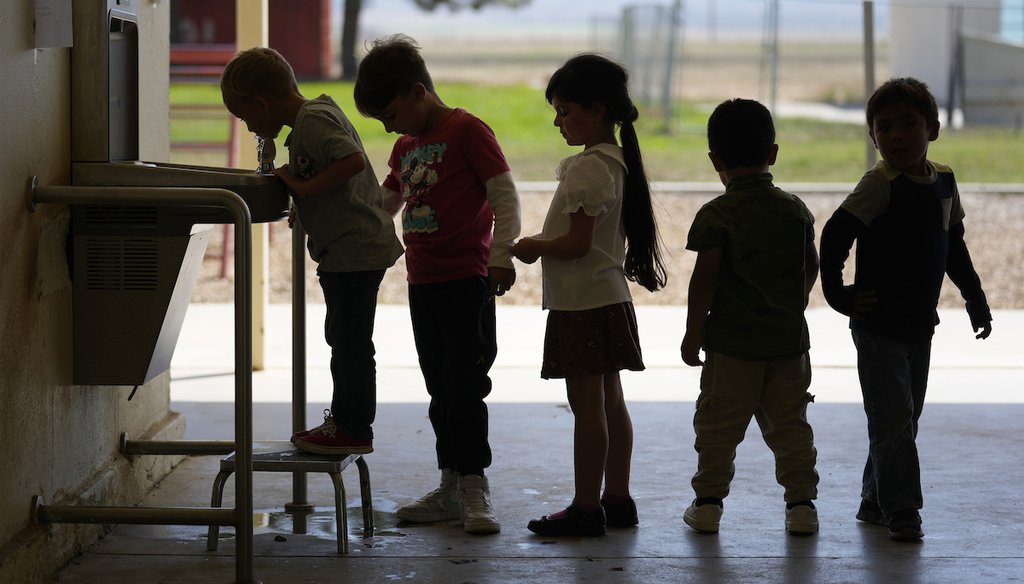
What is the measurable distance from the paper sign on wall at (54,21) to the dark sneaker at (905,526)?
94.4 inches

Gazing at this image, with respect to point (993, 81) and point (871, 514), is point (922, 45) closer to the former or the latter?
point (993, 81)

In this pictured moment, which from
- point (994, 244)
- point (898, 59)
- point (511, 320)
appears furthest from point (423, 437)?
point (898, 59)

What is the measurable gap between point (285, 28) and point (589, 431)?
58.8ft

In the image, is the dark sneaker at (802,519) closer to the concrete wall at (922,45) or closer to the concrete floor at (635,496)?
the concrete floor at (635,496)

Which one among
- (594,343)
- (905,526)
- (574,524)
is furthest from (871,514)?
(594,343)

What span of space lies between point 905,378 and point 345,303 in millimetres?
1472

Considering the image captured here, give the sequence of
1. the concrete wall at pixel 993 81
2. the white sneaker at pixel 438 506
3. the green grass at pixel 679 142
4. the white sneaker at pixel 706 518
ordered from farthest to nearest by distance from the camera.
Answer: the concrete wall at pixel 993 81, the green grass at pixel 679 142, the white sneaker at pixel 438 506, the white sneaker at pixel 706 518

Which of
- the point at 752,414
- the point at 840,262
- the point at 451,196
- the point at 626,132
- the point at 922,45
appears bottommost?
the point at 752,414

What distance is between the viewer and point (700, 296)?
133 inches

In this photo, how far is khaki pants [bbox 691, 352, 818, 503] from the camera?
3443mm

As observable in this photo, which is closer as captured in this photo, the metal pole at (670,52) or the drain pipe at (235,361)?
the drain pipe at (235,361)

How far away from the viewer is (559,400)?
5410 mm

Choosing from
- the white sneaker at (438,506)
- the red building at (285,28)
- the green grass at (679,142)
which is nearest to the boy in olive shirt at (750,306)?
the white sneaker at (438,506)

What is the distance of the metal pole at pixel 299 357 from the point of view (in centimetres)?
354
